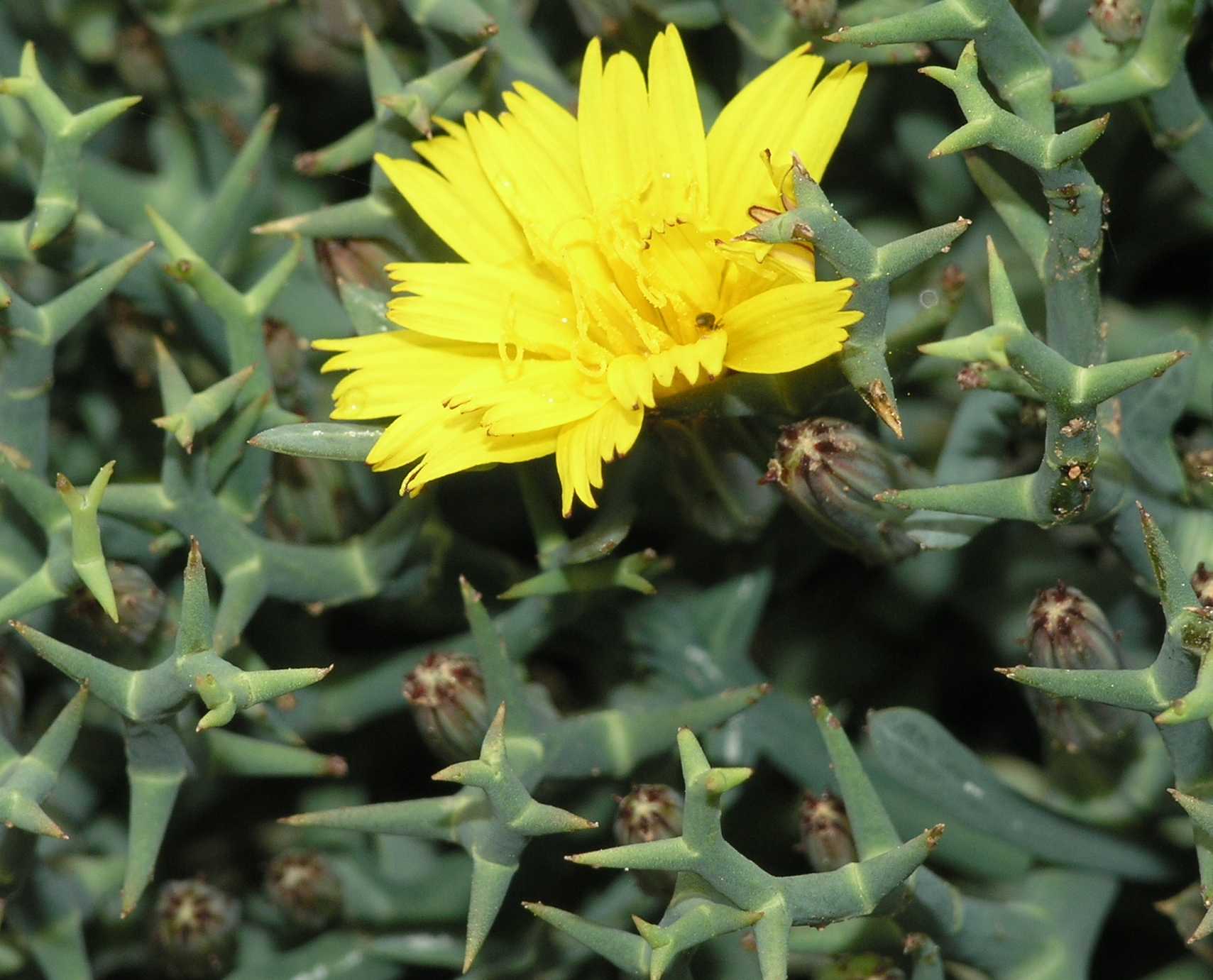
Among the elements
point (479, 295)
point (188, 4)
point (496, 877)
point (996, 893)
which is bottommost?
point (996, 893)

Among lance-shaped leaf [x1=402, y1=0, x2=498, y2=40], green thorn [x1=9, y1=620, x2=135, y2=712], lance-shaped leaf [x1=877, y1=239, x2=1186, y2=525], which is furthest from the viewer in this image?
lance-shaped leaf [x1=402, y1=0, x2=498, y2=40]

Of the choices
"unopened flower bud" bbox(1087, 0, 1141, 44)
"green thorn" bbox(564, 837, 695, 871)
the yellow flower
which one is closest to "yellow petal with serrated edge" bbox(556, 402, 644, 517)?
the yellow flower

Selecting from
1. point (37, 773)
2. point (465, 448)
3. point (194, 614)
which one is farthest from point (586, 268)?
point (37, 773)

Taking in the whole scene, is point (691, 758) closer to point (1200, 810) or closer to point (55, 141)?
point (1200, 810)

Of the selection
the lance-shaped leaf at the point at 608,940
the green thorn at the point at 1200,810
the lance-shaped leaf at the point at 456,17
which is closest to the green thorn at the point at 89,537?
the lance-shaped leaf at the point at 608,940

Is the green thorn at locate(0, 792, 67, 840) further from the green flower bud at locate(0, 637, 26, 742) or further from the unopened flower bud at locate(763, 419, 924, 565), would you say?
the unopened flower bud at locate(763, 419, 924, 565)

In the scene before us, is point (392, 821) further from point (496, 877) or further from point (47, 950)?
point (47, 950)

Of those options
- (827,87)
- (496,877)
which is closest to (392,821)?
(496,877)
